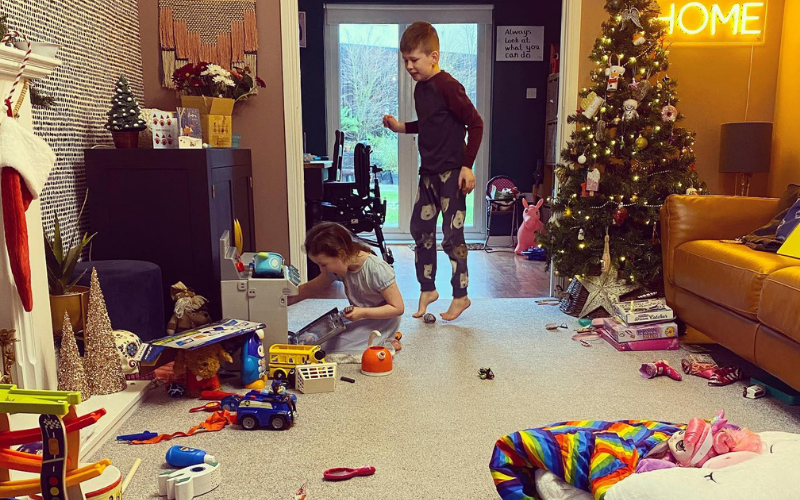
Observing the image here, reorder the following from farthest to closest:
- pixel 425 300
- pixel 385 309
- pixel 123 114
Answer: pixel 425 300
pixel 123 114
pixel 385 309

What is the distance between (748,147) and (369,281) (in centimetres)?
233

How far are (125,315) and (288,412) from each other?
866 mm

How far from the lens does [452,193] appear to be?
3.30 meters

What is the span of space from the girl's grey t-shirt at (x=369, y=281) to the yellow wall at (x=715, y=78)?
1923mm

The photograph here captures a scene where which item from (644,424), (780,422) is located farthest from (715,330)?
(644,424)

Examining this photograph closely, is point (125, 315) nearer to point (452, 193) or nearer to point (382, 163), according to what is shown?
point (452, 193)

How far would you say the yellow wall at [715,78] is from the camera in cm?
376

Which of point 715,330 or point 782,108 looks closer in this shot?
point 715,330

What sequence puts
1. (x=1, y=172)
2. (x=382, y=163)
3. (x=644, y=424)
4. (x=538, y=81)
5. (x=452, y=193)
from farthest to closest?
(x=382, y=163), (x=538, y=81), (x=452, y=193), (x=1, y=172), (x=644, y=424)

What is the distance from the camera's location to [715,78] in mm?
3812

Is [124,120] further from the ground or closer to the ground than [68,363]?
further from the ground

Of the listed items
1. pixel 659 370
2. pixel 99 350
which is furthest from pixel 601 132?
pixel 99 350

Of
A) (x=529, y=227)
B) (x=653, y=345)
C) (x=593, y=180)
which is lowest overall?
(x=653, y=345)

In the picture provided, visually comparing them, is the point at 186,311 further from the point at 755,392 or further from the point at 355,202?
the point at 355,202
